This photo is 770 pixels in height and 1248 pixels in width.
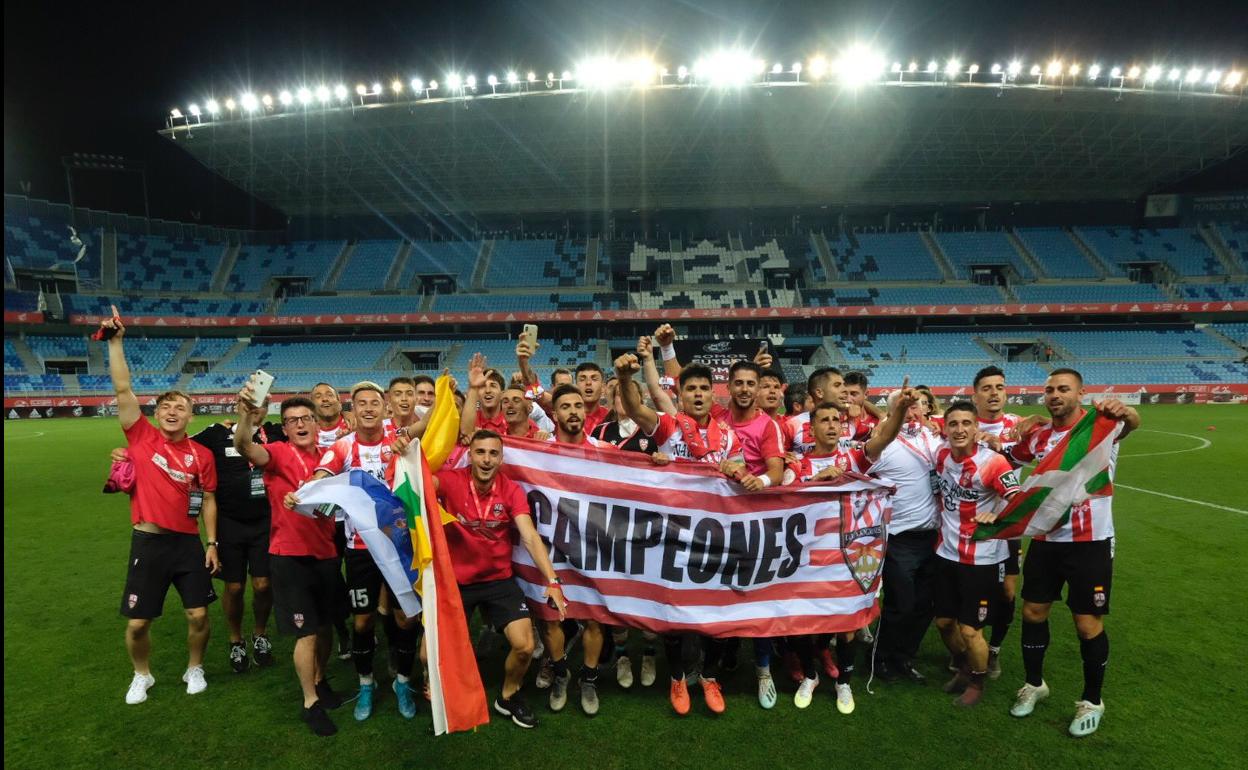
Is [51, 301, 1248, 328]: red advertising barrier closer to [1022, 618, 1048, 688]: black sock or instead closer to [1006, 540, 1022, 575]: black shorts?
[1006, 540, 1022, 575]: black shorts

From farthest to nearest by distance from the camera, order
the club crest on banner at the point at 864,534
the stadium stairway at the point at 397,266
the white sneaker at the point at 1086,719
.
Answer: the stadium stairway at the point at 397,266 < the club crest on banner at the point at 864,534 < the white sneaker at the point at 1086,719

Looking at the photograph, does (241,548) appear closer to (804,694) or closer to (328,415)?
(328,415)

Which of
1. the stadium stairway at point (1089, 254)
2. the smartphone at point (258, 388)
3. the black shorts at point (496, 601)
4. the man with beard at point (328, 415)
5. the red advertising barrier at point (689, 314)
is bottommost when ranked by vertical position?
the black shorts at point (496, 601)

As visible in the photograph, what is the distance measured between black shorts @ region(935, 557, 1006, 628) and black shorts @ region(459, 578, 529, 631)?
11.6ft

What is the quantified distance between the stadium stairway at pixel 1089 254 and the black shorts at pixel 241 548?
50.2m

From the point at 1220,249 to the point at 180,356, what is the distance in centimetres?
6820

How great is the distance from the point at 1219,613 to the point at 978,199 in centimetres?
4356

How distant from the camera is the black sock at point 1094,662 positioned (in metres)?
4.70

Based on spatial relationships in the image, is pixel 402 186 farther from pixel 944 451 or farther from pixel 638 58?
pixel 944 451

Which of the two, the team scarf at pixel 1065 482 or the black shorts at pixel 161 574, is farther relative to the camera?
the black shorts at pixel 161 574

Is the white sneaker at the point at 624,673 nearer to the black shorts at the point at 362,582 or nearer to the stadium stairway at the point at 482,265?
the black shorts at the point at 362,582

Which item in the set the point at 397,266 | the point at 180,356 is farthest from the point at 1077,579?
the point at 180,356

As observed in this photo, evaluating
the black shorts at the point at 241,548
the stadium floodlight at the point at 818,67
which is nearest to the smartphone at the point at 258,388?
the black shorts at the point at 241,548

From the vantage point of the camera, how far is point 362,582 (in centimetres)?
527
